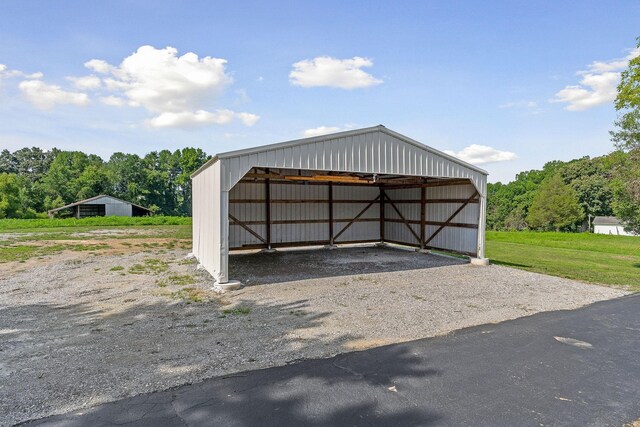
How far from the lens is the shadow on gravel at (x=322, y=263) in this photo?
356 inches

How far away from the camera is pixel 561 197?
146 ft

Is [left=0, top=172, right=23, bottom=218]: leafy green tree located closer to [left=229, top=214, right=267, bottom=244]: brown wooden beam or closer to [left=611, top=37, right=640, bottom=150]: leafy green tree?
[left=229, top=214, right=267, bottom=244]: brown wooden beam

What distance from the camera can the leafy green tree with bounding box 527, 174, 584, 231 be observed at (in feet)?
145

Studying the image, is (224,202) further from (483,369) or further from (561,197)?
(561,197)

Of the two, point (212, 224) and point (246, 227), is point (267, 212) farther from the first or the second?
point (212, 224)

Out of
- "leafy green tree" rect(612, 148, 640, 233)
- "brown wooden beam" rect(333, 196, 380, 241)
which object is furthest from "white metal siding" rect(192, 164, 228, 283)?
"leafy green tree" rect(612, 148, 640, 233)

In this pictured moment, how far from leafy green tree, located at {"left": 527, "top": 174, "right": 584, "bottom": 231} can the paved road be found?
47.5m

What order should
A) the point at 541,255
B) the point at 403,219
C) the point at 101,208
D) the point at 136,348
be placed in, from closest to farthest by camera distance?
1. the point at 136,348
2. the point at 403,219
3. the point at 541,255
4. the point at 101,208

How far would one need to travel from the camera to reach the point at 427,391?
3352mm

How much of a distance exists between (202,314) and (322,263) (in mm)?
5600

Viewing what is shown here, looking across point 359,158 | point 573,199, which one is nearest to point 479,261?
point 359,158

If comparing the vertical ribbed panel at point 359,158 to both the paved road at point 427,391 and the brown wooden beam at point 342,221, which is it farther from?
the paved road at point 427,391

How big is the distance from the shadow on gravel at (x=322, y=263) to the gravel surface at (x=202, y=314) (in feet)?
0.29

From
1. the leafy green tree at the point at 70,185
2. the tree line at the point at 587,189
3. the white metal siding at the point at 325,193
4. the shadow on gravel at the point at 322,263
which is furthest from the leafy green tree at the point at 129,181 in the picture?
the tree line at the point at 587,189
